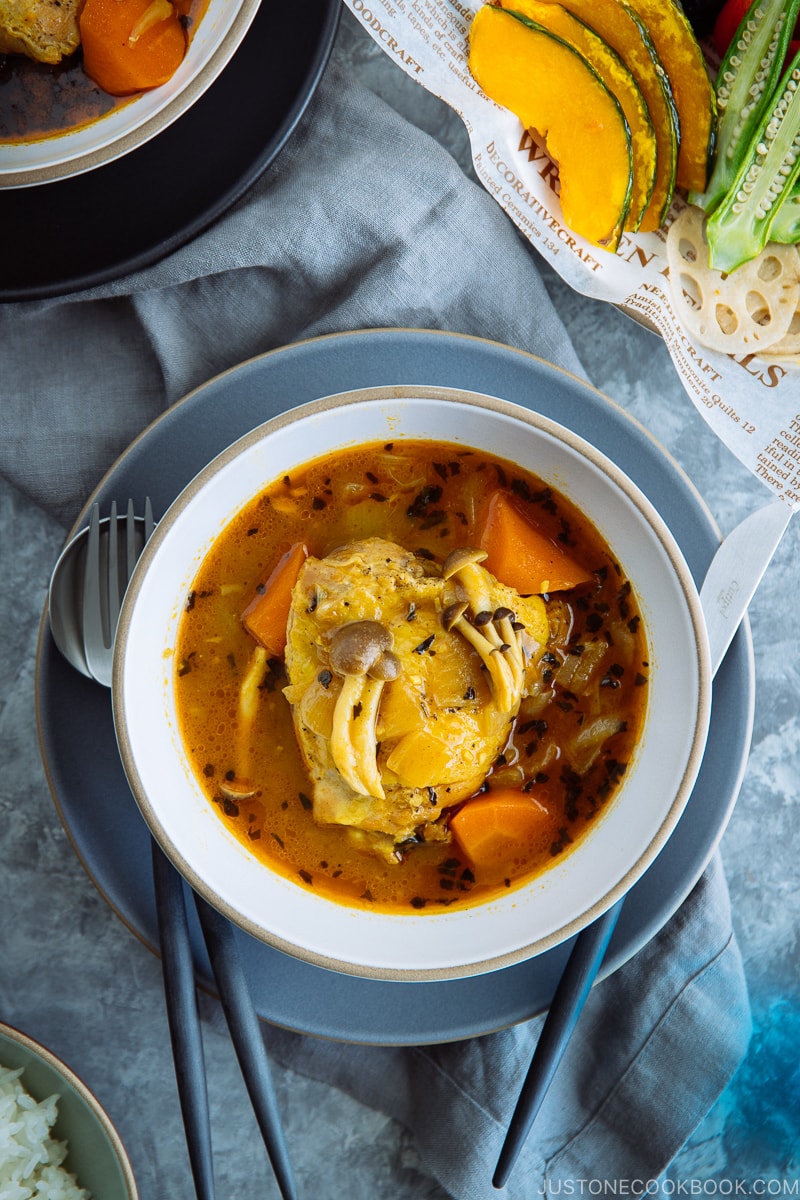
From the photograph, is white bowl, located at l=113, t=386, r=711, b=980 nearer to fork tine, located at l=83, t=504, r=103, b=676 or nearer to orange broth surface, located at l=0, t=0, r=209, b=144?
fork tine, located at l=83, t=504, r=103, b=676

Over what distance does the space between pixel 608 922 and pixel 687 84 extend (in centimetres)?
216

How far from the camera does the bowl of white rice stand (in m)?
2.55

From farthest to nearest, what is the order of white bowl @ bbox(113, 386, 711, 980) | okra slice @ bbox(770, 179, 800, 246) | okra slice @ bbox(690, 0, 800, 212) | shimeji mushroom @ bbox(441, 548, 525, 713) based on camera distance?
1. okra slice @ bbox(770, 179, 800, 246)
2. okra slice @ bbox(690, 0, 800, 212)
3. shimeji mushroom @ bbox(441, 548, 525, 713)
4. white bowl @ bbox(113, 386, 711, 980)

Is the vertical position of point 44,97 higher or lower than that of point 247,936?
higher

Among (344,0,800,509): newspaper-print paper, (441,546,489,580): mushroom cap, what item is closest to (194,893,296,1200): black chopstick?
(441,546,489,580): mushroom cap

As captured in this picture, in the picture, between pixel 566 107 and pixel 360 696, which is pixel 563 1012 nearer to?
pixel 360 696

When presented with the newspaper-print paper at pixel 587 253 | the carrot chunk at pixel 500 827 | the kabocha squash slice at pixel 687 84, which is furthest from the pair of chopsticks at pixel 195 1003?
the kabocha squash slice at pixel 687 84

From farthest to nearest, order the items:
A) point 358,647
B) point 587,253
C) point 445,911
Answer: point 587,253, point 445,911, point 358,647

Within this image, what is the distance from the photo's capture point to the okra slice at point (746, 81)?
238 cm

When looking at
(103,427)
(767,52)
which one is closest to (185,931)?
(103,427)

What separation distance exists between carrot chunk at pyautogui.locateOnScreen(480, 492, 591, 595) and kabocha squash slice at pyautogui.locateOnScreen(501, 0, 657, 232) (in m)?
0.96

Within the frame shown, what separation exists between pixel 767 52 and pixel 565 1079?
114 inches

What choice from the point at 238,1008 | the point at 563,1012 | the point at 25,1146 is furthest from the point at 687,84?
the point at 25,1146

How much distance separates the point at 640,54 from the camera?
240 centimetres
